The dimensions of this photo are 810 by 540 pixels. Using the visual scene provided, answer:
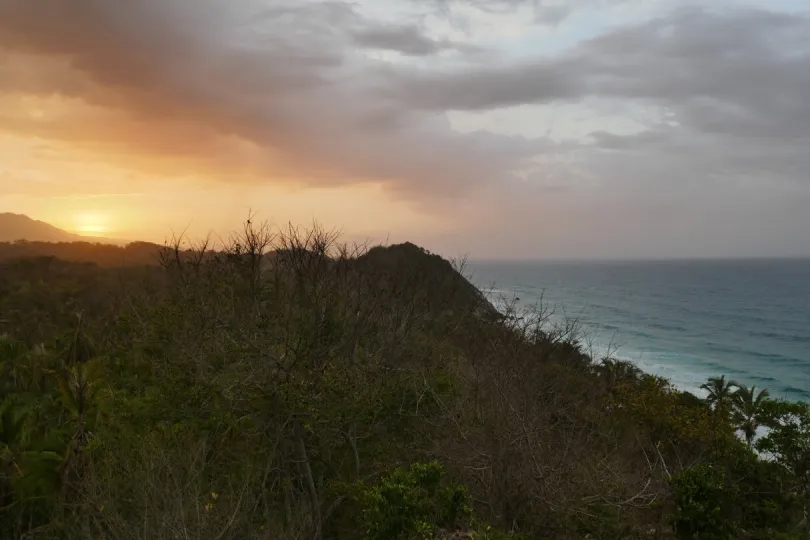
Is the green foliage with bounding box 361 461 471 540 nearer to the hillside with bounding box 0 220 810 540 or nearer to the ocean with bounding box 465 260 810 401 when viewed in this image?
the hillside with bounding box 0 220 810 540

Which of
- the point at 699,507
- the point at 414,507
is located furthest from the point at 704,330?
the point at 414,507

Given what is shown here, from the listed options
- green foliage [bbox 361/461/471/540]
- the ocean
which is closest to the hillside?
green foliage [bbox 361/461/471/540]

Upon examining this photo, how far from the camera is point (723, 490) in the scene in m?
12.6

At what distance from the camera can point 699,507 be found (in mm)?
12078

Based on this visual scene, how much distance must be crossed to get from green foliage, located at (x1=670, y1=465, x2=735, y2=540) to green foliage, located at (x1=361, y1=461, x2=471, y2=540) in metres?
5.09

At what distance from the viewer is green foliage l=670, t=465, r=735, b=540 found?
39.8ft

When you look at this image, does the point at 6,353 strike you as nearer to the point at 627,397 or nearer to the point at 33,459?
the point at 33,459

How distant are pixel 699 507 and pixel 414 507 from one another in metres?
6.60

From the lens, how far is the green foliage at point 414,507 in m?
10.7

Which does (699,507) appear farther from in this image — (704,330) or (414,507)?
(704,330)

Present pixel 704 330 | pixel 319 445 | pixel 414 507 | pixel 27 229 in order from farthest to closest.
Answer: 1. pixel 27 229
2. pixel 704 330
3. pixel 319 445
4. pixel 414 507

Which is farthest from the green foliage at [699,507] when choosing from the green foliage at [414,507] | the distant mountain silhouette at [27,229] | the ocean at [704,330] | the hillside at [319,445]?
the distant mountain silhouette at [27,229]

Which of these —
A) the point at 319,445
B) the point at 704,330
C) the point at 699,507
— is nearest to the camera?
the point at 699,507

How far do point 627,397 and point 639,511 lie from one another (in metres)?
11.3
